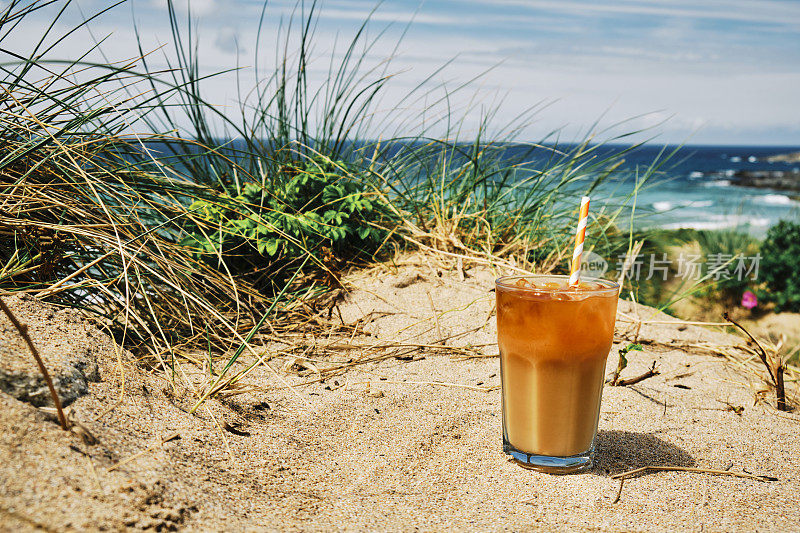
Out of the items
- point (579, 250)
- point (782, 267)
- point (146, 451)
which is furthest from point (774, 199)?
point (146, 451)

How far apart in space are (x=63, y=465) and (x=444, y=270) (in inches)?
86.6

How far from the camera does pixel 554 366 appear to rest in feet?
5.04

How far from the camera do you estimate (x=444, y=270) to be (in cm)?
306

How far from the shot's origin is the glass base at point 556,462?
1566 millimetres

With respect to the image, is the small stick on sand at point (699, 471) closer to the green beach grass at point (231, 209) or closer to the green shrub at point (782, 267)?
the green beach grass at point (231, 209)

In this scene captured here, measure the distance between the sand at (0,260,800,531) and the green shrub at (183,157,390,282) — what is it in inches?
29.1

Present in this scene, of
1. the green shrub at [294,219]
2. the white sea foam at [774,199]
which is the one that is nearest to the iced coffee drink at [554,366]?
the green shrub at [294,219]

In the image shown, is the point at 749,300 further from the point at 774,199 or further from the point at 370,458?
the point at 774,199

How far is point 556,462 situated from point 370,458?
1.74 feet

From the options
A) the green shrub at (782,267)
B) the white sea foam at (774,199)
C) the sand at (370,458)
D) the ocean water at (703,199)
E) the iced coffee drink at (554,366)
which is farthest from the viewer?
the white sea foam at (774,199)

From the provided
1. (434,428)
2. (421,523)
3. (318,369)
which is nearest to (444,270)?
(318,369)

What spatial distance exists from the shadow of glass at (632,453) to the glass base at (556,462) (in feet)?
0.17

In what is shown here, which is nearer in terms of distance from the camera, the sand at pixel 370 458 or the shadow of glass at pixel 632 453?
the sand at pixel 370 458

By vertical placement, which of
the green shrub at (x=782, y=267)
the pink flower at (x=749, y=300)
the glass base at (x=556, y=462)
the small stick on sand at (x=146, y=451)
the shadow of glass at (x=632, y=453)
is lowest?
the pink flower at (x=749, y=300)
